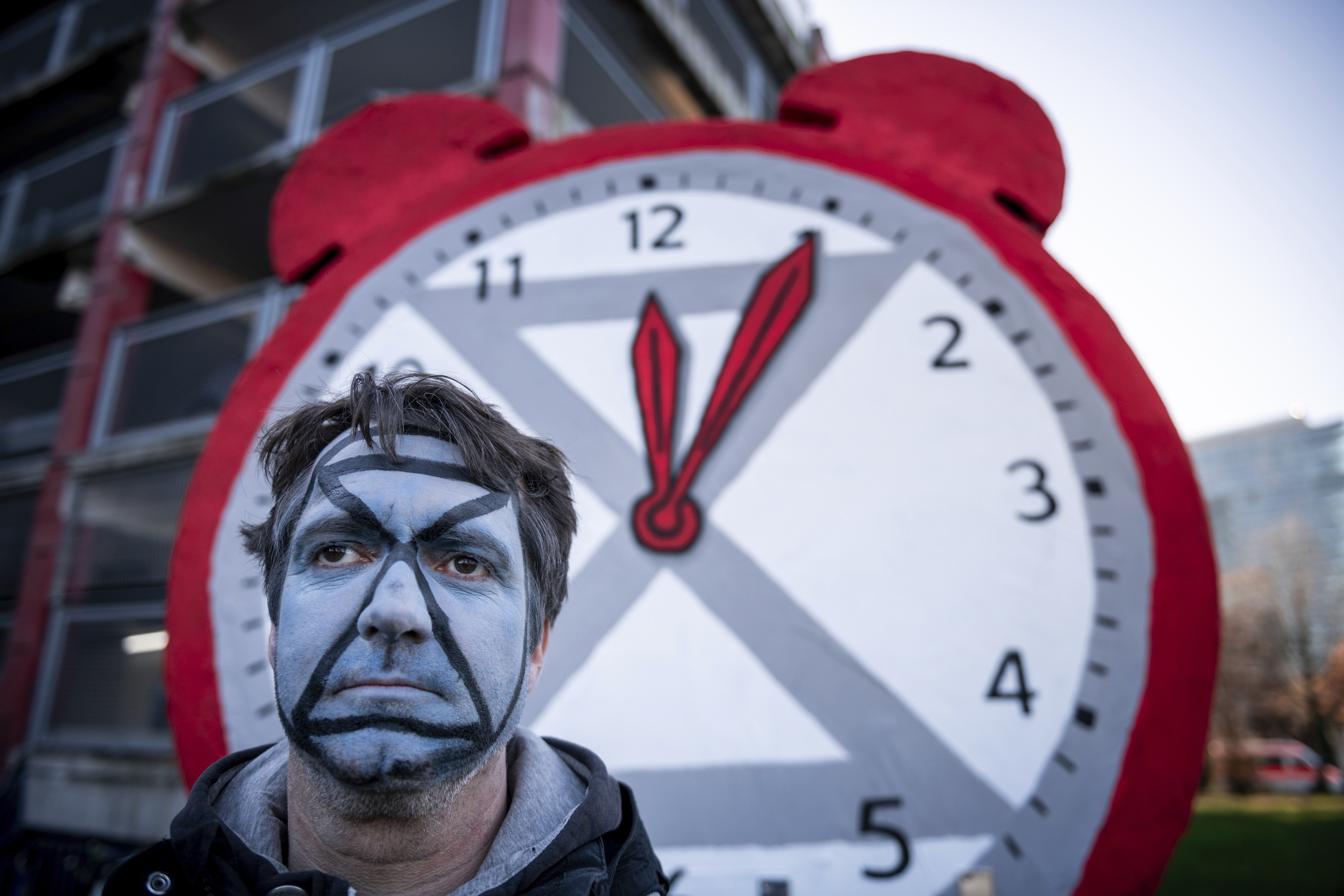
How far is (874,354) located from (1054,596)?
0.49m

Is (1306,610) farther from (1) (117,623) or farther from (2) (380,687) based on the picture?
(2) (380,687)

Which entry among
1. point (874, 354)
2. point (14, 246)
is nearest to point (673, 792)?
point (874, 354)

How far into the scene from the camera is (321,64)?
3930mm

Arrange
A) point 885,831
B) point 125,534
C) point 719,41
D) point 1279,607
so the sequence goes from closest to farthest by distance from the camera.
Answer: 1. point 885,831
2. point 125,534
3. point 719,41
4. point 1279,607

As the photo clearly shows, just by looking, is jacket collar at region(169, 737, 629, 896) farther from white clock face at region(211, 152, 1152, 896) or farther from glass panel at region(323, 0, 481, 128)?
glass panel at region(323, 0, 481, 128)

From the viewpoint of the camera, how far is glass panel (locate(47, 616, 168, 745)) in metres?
3.71

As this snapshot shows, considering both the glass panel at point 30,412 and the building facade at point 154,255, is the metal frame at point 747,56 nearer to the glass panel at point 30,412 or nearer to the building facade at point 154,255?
the building facade at point 154,255

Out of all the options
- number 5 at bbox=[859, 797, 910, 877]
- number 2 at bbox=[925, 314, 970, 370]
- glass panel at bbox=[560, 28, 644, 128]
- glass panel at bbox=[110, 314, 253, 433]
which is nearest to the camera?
number 5 at bbox=[859, 797, 910, 877]

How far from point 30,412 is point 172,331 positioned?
3.27 metres

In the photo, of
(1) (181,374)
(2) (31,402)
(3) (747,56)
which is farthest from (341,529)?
(2) (31,402)

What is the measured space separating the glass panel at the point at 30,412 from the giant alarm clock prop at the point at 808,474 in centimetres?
472

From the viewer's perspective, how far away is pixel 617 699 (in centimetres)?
121

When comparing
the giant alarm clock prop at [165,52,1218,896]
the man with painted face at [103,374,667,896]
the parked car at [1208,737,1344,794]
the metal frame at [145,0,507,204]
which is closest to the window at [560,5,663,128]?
the metal frame at [145,0,507,204]

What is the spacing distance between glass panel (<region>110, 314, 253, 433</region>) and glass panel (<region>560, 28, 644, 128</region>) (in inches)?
83.0
